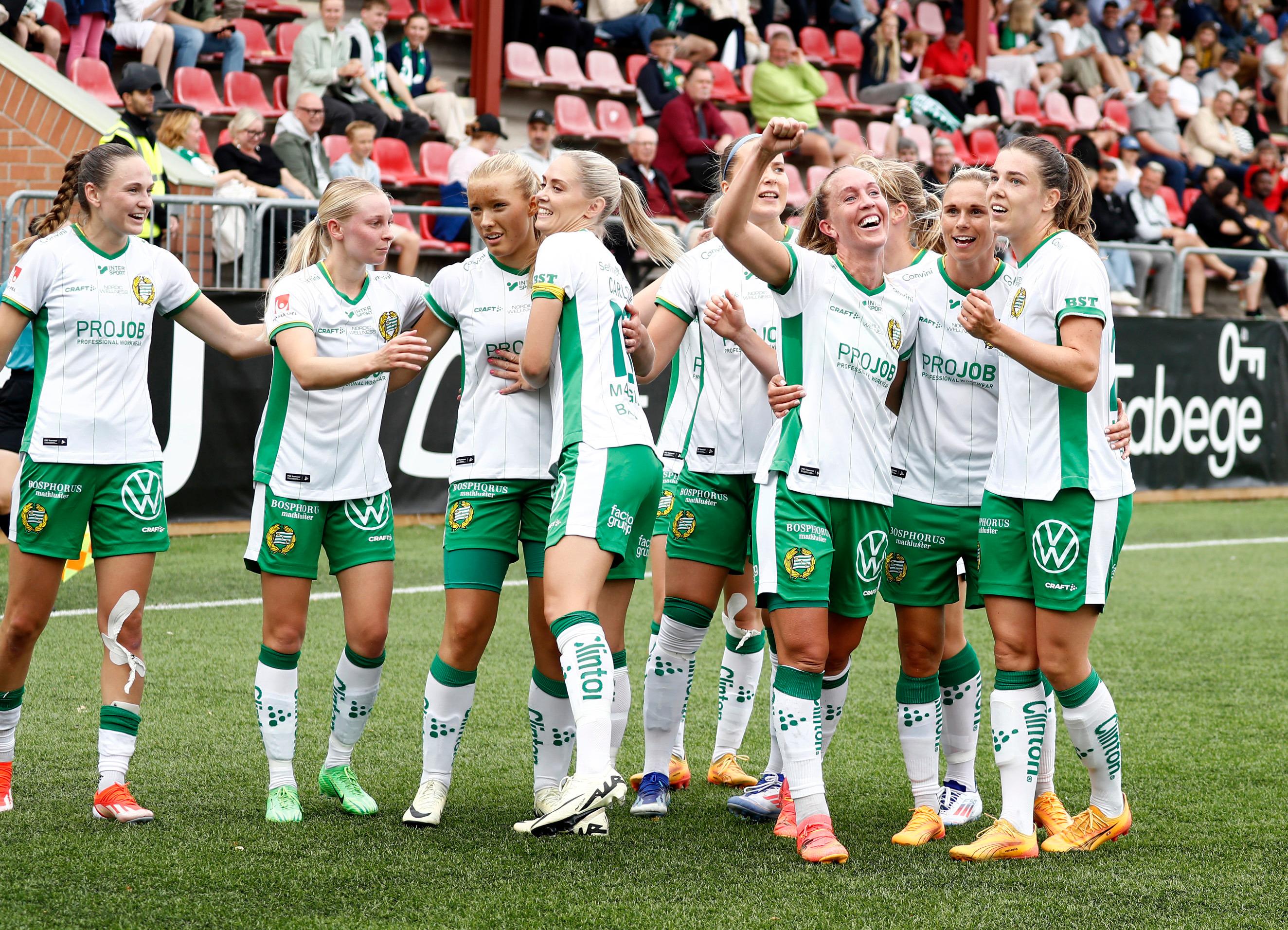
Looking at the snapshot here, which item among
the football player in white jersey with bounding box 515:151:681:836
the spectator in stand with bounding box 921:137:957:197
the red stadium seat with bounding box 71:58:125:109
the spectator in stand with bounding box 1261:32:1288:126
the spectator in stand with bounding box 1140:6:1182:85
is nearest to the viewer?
the football player in white jersey with bounding box 515:151:681:836

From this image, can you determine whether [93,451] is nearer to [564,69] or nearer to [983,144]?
[564,69]

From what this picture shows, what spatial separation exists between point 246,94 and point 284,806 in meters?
10.7

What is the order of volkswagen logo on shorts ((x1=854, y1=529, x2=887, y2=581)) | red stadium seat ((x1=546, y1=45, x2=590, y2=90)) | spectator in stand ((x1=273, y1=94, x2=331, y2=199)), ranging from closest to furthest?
1. volkswagen logo on shorts ((x1=854, y1=529, x2=887, y2=581))
2. spectator in stand ((x1=273, y1=94, x2=331, y2=199))
3. red stadium seat ((x1=546, y1=45, x2=590, y2=90))

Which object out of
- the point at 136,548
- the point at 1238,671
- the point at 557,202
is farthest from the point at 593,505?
the point at 1238,671

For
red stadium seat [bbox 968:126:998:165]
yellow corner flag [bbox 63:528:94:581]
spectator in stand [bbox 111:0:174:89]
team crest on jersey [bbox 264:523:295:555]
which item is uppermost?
spectator in stand [bbox 111:0:174:89]

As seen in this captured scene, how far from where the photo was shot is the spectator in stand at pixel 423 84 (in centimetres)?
1463

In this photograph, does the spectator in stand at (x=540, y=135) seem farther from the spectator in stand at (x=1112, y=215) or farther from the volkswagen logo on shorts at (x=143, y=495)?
the volkswagen logo on shorts at (x=143, y=495)

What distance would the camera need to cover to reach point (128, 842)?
4.25 m

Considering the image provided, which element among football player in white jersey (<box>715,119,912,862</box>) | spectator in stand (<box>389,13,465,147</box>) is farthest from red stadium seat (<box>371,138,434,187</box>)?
football player in white jersey (<box>715,119,912,862</box>)

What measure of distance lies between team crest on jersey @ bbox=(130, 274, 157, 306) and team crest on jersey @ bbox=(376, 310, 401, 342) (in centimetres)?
72

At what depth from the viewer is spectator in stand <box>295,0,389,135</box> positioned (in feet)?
44.5

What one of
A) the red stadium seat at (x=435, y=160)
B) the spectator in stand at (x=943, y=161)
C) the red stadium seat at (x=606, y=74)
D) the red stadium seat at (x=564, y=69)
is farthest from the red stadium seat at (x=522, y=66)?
the spectator in stand at (x=943, y=161)

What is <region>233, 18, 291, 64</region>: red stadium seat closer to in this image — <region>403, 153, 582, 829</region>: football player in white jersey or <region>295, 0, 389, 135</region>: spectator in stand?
<region>295, 0, 389, 135</region>: spectator in stand

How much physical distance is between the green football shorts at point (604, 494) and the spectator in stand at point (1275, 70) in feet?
68.9
